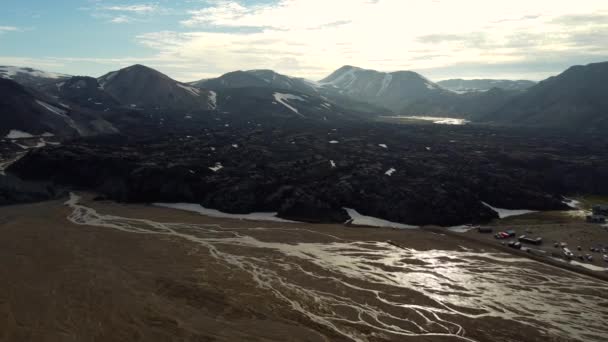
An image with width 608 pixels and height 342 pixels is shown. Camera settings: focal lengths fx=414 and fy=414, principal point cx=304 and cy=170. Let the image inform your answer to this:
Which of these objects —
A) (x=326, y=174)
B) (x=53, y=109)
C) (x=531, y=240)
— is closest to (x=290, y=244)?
(x=531, y=240)

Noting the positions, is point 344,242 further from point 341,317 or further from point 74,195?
point 74,195

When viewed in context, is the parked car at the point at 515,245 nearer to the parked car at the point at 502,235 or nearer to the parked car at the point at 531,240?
the parked car at the point at 531,240

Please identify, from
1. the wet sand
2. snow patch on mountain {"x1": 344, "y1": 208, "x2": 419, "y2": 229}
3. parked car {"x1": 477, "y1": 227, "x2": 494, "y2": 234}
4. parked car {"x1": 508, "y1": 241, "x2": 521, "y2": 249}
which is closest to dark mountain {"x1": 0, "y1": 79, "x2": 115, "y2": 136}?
the wet sand

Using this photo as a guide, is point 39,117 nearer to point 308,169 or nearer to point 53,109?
point 53,109

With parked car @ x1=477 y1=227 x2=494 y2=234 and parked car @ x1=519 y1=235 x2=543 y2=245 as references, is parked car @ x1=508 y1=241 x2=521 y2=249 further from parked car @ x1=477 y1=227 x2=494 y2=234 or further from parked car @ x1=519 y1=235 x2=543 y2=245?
parked car @ x1=477 y1=227 x2=494 y2=234

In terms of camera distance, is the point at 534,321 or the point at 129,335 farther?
the point at 534,321

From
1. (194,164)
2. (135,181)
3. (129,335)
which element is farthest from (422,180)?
(129,335)

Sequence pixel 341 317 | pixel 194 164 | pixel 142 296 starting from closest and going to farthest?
pixel 341 317 < pixel 142 296 < pixel 194 164
